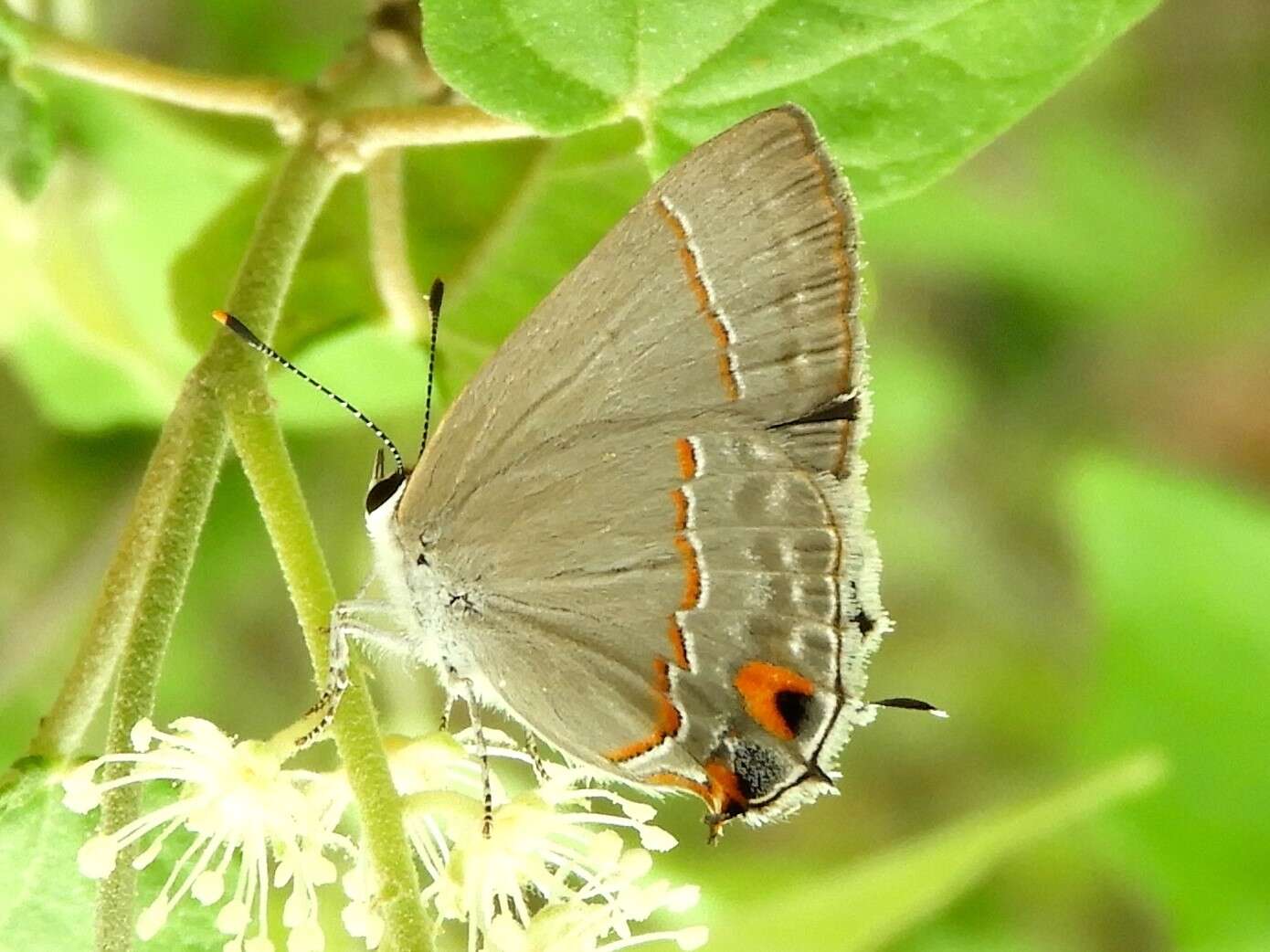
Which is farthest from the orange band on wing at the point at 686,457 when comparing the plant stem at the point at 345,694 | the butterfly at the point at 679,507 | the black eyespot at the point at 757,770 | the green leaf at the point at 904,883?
the green leaf at the point at 904,883

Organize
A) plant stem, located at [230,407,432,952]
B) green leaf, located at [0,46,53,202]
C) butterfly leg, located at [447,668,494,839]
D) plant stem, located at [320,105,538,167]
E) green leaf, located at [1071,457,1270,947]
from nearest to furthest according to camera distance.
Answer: plant stem, located at [230,407,432,952] → butterfly leg, located at [447,668,494,839] → plant stem, located at [320,105,538,167] → green leaf, located at [0,46,53,202] → green leaf, located at [1071,457,1270,947]

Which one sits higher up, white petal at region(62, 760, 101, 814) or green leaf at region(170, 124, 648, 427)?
green leaf at region(170, 124, 648, 427)

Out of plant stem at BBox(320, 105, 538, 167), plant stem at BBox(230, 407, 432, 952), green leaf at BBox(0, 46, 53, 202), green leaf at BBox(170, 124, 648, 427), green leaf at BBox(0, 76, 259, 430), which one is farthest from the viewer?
green leaf at BBox(0, 76, 259, 430)

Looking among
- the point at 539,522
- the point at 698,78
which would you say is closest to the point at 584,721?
the point at 539,522

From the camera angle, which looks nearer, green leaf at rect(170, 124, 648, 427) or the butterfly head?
the butterfly head

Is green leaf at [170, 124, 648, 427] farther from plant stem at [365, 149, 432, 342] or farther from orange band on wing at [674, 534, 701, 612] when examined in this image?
orange band on wing at [674, 534, 701, 612]

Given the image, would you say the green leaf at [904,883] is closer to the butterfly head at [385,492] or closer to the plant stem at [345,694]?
the butterfly head at [385,492]

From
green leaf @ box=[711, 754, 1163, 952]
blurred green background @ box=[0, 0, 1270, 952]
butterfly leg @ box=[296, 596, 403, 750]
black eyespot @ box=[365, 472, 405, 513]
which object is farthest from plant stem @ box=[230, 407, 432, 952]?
green leaf @ box=[711, 754, 1163, 952]
